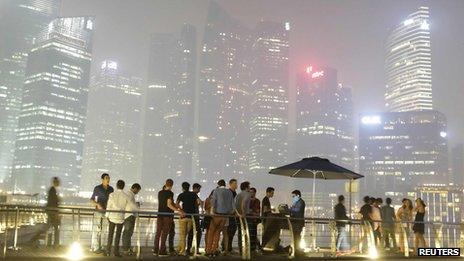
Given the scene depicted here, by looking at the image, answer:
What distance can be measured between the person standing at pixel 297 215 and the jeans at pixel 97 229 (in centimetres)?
492

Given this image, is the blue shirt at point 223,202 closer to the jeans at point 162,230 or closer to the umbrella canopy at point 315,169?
the jeans at point 162,230

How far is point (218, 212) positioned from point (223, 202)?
29cm

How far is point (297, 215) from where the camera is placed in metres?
14.5

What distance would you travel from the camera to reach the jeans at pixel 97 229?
42.8 feet

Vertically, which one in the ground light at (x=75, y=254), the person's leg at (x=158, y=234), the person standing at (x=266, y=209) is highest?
the person standing at (x=266, y=209)

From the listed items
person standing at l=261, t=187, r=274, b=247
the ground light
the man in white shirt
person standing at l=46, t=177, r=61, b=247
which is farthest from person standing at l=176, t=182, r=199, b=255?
person standing at l=46, t=177, r=61, b=247

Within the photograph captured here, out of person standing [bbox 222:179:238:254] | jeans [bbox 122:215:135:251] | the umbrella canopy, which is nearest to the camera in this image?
jeans [bbox 122:215:135:251]

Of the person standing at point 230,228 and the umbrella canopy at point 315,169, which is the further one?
the umbrella canopy at point 315,169

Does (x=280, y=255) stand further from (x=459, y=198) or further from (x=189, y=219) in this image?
(x=459, y=198)

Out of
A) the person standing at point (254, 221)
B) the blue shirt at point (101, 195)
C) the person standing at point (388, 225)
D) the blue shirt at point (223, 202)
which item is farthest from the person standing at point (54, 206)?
the person standing at point (388, 225)

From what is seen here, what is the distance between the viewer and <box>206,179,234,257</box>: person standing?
13.3 metres

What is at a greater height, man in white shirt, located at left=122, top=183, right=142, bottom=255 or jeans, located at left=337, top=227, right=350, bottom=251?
man in white shirt, located at left=122, top=183, right=142, bottom=255

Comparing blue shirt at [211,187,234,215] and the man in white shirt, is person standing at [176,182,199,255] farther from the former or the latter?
the man in white shirt

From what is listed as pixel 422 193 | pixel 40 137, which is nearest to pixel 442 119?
pixel 422 193
